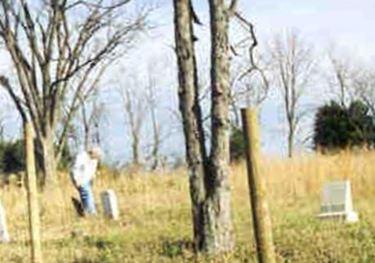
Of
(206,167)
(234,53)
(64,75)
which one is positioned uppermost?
(64,75)

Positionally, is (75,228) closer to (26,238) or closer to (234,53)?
(26,238)

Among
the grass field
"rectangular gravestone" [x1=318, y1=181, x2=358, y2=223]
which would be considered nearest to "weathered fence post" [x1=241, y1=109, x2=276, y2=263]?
the grass field

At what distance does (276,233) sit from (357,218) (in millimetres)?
1778

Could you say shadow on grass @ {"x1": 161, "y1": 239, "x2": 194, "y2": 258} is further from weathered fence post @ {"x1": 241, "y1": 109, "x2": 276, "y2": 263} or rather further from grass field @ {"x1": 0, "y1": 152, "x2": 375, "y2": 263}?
weathered fence post @ {"x1": 241, "y1": 109, "x2": 276, "y2": 263}

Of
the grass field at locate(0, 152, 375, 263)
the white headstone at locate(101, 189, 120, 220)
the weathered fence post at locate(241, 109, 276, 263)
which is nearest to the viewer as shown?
the weathered fence post at locate(241, 109, 276, 263)

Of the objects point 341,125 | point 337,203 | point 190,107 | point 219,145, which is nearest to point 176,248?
point 219,145

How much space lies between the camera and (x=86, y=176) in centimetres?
2056

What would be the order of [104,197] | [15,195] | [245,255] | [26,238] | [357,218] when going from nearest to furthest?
[245,255] → [357,218] → [26,238] → [104,197] → [15,195]

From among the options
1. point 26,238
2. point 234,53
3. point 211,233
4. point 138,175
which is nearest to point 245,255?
A: point 211,233

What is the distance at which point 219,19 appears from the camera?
1238 centimetres

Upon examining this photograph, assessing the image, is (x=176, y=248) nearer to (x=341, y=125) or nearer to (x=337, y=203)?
(x=337, y=203)

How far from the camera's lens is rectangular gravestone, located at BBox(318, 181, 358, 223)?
47.6 ft

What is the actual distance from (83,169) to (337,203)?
24.0 feet

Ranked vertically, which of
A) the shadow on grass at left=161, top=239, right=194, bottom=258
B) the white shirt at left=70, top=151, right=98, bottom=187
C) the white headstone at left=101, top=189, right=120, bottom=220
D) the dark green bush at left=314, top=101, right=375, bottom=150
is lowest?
the shadow on grass at left=161, top=239, right=194, bottom=258
